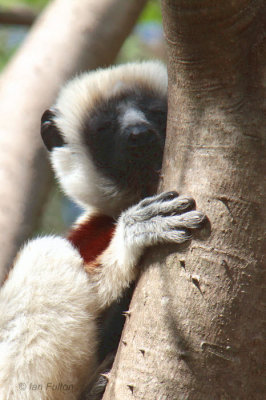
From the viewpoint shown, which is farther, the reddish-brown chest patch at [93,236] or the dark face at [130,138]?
the dark face at [130,138]

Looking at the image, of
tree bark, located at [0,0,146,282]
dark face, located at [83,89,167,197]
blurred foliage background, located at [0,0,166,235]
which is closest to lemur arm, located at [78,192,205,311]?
dark face, located at [83,89,167,197]

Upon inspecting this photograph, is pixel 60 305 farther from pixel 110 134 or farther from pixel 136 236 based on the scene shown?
pixel 110 134

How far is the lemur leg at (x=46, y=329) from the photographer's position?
311 centimetres

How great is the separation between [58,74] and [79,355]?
2.85 metres

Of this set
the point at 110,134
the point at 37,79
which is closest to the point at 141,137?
the point at 110,134

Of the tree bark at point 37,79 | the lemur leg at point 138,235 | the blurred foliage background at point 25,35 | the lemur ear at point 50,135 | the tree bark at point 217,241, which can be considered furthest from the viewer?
the blurred foliage background at point 25,35

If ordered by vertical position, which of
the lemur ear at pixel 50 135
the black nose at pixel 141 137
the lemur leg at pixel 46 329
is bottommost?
the lemur leg at pixel 46 329

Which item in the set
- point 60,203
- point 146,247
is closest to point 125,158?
point 146,247

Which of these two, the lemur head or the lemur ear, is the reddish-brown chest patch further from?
the lemur ear

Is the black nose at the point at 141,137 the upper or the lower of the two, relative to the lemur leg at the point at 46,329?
upper

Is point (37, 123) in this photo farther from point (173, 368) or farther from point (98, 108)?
point (173, 368)

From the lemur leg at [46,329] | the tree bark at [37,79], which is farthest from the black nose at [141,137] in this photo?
the tree bark at [37,79]

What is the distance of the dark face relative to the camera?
3734 mm

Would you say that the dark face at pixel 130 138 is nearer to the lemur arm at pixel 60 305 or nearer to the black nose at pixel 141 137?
the black nose at pixel 141 137
